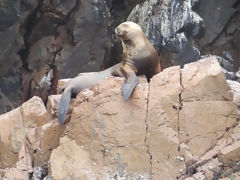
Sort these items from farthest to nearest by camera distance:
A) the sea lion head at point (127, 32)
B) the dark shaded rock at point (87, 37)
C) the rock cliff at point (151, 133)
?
1. the dark shaded rock at point (87, 37)
2. the sea lion head at point (127, 32)
3. the rock cliff at point (151, 133)

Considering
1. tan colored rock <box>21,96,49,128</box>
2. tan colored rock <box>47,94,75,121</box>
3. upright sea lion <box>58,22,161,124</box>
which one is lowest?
tan colored rock <box>21,96,49,128</box>

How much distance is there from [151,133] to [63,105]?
1282 mm

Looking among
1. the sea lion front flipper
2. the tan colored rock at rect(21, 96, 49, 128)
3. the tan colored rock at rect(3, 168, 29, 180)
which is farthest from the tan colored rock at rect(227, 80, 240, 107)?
the tan colored rock at rect(3, 168, 29, 180)

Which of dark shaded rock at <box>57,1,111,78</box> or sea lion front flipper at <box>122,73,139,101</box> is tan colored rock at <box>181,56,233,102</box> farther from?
dark shaded rock at <box>57,1,111,78</box>

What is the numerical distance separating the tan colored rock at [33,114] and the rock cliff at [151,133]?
0.58 m

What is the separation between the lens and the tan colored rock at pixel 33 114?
713 centimetres

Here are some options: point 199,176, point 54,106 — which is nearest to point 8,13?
point 54,106

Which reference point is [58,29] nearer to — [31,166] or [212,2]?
[212,2]

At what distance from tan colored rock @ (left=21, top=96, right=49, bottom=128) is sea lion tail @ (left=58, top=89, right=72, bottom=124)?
0.58 meters

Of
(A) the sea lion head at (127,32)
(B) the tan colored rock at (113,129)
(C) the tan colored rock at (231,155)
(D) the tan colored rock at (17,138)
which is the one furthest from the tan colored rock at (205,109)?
(D) the tan colored rock at (17,138)

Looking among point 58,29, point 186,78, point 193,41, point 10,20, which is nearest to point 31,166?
point 186,78

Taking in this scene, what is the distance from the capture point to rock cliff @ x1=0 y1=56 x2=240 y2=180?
5652 mm

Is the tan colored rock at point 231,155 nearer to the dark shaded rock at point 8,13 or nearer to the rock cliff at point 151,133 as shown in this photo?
Result: the rock cliff at point 151,133

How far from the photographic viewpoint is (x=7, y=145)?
276 inches
